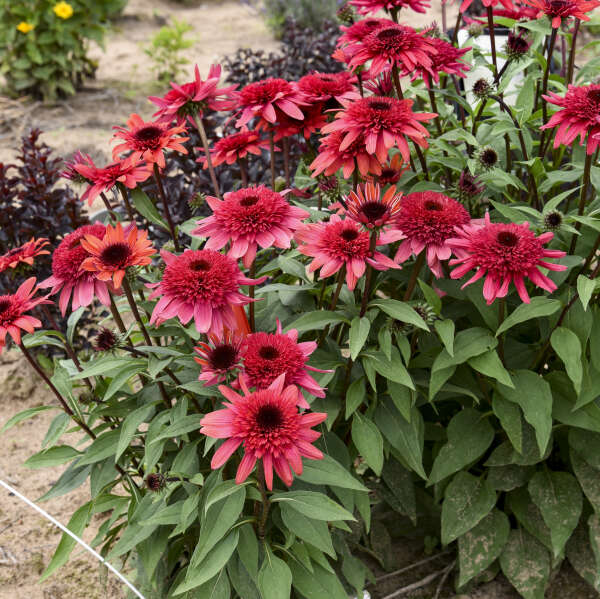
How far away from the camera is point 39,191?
9.53ft

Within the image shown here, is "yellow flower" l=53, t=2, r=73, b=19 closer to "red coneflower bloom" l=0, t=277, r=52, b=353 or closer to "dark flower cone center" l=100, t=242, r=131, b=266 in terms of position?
"red coneflower bloom" l=0, t=277, r=52, b=353

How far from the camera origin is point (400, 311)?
4.82ft

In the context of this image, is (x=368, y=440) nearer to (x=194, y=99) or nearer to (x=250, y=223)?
(x=250, y=223)

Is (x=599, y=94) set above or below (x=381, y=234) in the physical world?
above

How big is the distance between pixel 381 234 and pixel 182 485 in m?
0.75

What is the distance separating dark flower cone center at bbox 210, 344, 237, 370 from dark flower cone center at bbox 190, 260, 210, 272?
0.16m

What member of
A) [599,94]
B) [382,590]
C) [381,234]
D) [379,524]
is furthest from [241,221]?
[382,590]

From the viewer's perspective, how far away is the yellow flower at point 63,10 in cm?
511

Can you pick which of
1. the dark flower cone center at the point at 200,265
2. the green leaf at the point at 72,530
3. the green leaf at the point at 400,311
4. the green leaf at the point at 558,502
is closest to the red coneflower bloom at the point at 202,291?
the dark flower cone center at the point at 200,265

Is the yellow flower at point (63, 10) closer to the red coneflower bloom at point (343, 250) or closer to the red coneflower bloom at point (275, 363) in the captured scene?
the red coneflower bloom at point (343, 250)

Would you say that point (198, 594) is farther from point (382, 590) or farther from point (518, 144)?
point (518, 144)

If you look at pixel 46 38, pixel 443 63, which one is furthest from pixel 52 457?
pixel 46 38

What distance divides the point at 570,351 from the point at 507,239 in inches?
13.2

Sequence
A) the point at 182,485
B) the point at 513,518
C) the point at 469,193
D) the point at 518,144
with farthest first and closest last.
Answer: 1. the point at 513,518
2. the point at 518,144
3. the point at 469,193
4. the point at 182,485
